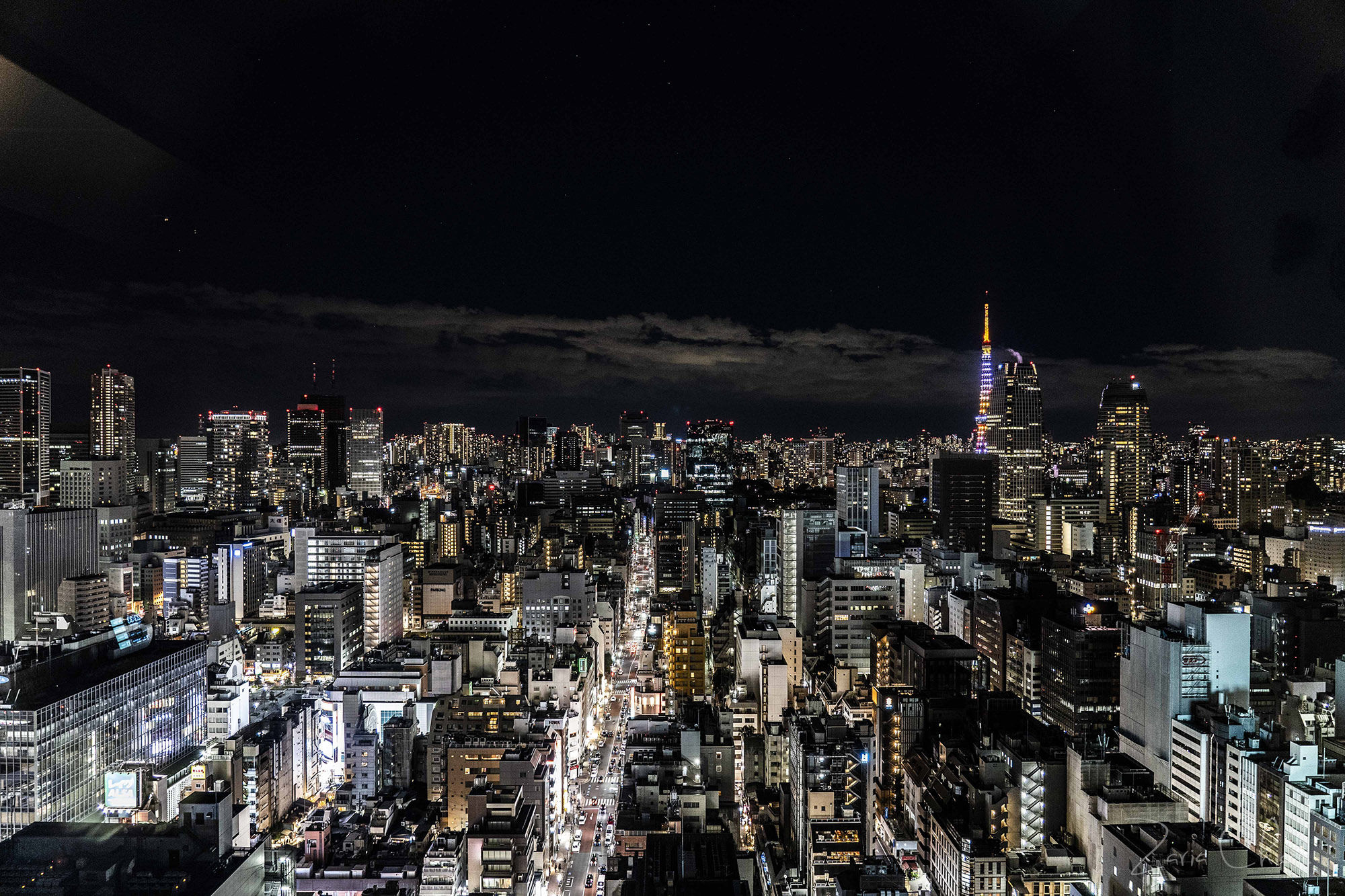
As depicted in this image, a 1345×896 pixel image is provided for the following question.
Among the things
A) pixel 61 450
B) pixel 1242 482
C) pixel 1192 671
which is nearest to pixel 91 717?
pixel 61 450

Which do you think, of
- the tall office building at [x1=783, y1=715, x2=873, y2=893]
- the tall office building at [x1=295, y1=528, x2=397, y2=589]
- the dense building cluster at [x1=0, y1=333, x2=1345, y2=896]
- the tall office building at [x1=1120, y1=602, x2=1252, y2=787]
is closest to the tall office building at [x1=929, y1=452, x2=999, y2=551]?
the dense building cluster at [x1=0, y1=333, x2=1345, y2=896]

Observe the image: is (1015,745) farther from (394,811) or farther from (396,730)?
(396,730)

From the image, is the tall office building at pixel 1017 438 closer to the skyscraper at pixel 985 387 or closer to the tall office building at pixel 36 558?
the skyscraper at pixel 985 387

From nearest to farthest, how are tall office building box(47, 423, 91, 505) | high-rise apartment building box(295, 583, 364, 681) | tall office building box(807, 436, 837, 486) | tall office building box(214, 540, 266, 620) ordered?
tall office building box(47, 423, 91, 505) → high-rise apartment building box(295, 583, 364, 681) → tall office building box(214, 540, 266, 620) → tall office building box(807, 436, 837, 486)

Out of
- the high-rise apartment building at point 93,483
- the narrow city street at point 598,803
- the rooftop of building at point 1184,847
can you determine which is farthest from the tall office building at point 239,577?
the rooftop of building at point 1184,847

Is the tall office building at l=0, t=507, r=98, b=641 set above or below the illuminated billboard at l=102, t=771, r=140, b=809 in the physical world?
above

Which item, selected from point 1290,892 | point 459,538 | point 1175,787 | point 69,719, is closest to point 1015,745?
point 1175,787

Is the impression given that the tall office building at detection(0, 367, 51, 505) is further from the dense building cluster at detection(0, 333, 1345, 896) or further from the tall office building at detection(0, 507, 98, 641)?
the tall office building at detection(0, 507, 98, 641)
